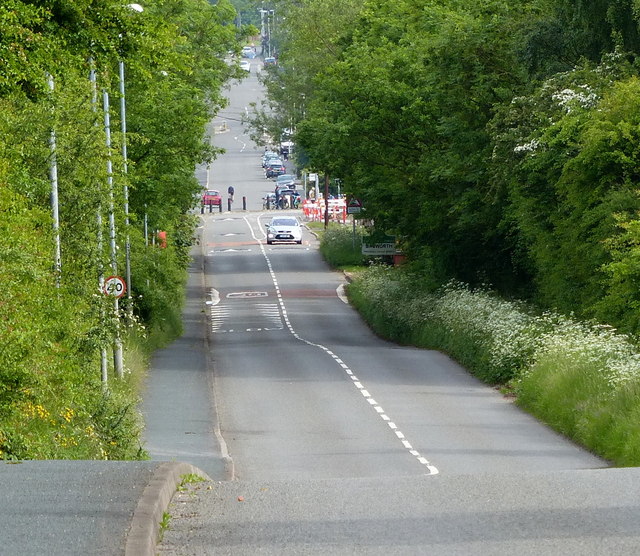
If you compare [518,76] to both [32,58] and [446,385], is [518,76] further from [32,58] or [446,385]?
[32,58]

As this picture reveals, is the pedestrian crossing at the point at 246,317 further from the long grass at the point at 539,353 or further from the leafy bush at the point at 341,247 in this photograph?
the leafy bush at the point at 341,247

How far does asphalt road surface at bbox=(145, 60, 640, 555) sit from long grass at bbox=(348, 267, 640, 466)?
1.89ft

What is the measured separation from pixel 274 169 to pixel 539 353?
4083 inches

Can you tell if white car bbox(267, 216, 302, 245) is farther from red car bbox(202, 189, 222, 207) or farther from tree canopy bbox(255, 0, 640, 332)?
tree canopy bbox(255, 0, 640, 332)

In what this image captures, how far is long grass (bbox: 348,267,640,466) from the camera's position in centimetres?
2384

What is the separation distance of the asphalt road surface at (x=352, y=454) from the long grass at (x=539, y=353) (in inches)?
22.6

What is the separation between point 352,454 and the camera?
24109mm

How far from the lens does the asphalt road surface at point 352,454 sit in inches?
405

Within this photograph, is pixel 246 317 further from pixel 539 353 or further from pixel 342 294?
pixel 539 353

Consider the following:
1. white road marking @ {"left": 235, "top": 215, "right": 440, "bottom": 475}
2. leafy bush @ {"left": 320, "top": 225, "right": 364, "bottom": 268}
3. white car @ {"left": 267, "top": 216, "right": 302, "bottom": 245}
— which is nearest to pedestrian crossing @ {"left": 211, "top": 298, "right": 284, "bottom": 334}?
white road marking @ {"left": 235, "top": 215, "right": 440, "bottom": 475}

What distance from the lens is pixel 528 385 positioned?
29906mm

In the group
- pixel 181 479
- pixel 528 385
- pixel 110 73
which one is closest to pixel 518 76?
pixel 528 385

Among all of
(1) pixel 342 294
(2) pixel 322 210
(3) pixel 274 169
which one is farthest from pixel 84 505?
(3) pixel 274 169

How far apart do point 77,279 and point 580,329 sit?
11711mm
